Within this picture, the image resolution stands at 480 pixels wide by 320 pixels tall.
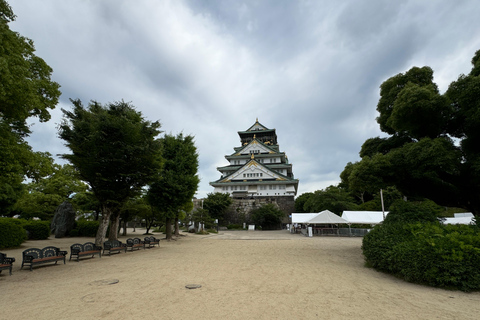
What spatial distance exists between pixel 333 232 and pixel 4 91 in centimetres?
2736

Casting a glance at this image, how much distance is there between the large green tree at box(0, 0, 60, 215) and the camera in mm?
5914

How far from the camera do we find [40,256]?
816 cm

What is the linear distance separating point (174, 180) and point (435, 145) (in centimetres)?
1551

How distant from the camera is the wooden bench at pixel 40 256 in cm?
767

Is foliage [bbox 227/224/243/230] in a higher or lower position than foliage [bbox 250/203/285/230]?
lower

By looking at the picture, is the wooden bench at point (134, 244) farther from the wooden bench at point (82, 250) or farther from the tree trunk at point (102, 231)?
the wooden bench at point (82, 250)

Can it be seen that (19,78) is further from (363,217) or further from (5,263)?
(363,217)

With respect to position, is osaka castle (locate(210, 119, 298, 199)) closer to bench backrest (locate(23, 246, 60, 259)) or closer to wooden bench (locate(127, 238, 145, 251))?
wooden bench (locate(127, 238, 145, 251))

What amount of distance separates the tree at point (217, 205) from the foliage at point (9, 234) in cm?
2542

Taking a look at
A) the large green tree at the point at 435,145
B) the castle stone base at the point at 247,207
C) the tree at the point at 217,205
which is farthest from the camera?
the castle stone base at the point at 247,207

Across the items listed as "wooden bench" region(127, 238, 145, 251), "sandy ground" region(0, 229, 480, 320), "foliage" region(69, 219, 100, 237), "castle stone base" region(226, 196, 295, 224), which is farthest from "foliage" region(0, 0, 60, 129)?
"castle stone base" region(226, 196, 295, 224)

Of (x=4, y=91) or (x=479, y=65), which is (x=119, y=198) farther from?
(x=479, y=65)

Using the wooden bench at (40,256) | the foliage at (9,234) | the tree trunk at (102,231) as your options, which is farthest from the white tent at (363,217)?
the foliage at (9,234)

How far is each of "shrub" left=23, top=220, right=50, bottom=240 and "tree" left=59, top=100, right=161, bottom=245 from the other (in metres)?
8.04
